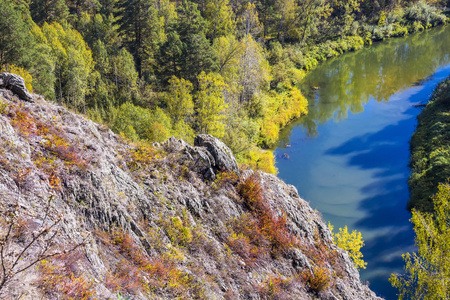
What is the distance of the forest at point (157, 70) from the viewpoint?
28359mm

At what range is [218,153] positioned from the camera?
16.0 m

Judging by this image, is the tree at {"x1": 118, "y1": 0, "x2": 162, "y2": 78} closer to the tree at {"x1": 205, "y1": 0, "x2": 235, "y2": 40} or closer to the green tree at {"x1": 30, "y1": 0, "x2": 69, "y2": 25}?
the green tree at {"x1": 30, "y1": 0, "x2": 69, "y2": 25}

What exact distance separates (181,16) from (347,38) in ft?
174

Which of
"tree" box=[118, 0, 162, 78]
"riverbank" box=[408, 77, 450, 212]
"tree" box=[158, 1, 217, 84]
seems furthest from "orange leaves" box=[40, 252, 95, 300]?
"tree" box=[118, 0, 162, 78]

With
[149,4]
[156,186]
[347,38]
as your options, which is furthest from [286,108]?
[347,38]

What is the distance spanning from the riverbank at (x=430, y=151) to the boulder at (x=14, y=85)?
102 ft

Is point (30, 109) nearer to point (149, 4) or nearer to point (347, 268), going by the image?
point (347, 268)

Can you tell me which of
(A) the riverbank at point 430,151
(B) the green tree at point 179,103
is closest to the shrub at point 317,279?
(A) the riverbank at point 430,151

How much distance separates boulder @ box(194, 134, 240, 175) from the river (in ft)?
52.9

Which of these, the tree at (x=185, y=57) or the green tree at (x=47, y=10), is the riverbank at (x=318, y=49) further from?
the green tree at (x=47, y=10)

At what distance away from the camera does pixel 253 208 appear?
15188 millimetres

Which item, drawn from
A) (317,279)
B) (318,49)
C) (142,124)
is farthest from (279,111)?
(318,49)

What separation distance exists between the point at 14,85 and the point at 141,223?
7439 millimetres

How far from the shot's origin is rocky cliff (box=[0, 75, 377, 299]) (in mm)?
7359
